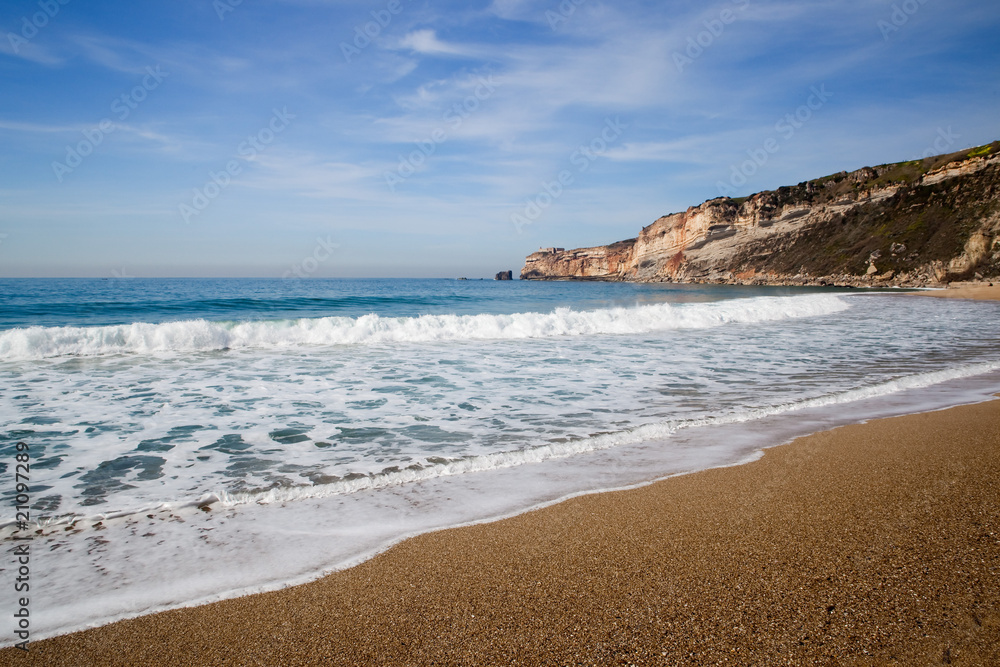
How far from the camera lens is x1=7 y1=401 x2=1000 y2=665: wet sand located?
1.96 meters

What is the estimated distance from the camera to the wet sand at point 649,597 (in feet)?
6.41

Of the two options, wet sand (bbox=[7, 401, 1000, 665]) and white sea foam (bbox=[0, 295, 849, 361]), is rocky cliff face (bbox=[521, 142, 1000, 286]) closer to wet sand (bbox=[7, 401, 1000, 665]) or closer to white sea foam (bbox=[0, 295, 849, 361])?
white sea foam (bbox=[0, 295, 849, 361])

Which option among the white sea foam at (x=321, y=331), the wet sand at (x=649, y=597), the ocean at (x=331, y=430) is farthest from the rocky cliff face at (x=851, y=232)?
the wet sand at (x=649, y=597)

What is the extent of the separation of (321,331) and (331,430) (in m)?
9.02

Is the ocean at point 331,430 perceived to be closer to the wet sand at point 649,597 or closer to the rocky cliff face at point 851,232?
the wet sand at point 649,597

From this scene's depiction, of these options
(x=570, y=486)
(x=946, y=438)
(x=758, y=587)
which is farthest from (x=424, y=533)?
(x=946, y=438)

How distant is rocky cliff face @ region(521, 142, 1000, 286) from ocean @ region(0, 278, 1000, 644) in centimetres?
5291

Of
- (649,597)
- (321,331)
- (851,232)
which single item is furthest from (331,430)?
(851,232)

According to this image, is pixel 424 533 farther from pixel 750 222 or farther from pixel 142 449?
pixel 750 222

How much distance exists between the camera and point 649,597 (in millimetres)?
2273

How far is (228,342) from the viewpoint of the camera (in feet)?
41.2

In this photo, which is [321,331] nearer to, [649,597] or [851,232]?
[649,597]

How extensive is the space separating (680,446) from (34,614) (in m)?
4.66

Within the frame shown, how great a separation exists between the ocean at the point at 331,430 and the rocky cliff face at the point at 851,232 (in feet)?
174
